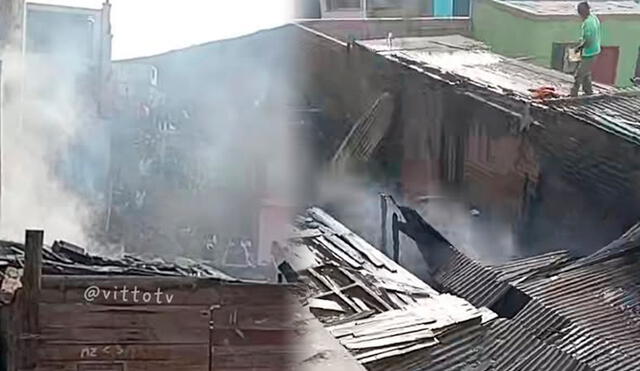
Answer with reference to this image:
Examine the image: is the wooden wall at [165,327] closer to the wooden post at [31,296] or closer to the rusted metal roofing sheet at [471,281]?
the wooden post at [31,296]

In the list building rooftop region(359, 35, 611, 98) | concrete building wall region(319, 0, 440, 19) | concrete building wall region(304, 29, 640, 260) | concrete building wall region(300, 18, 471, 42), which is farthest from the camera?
concrete building wall region(319, 0, 440, 19)

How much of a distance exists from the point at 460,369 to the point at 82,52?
3.88 metres

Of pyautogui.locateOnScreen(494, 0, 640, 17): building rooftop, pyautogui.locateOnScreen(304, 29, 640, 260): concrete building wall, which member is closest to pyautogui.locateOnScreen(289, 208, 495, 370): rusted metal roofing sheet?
pyautogui.locateOnScreen(304, 29, 640, 260): concrete building wall

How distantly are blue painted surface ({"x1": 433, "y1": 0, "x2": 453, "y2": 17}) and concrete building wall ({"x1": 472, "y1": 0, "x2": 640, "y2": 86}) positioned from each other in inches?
47.2

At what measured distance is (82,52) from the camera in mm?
7527

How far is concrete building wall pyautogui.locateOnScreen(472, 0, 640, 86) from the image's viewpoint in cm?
1144

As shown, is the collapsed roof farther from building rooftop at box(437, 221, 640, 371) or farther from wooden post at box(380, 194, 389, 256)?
wooden post at box(380, 194, 389, 256)

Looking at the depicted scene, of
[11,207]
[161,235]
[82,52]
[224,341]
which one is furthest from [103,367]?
[82,52]

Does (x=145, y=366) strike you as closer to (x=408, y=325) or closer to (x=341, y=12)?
(x=408, y=325)

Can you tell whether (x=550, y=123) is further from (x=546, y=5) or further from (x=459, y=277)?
(x=546, y=5)

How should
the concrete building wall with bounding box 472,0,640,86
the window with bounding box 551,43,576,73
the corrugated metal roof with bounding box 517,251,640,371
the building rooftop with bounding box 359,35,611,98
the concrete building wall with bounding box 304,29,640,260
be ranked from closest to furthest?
the corrugated metal roof with bounding box 517,251,640,371 < the concrete building wall with bounding box 304,29,640,260 < the building rooftop with bounding box 359,35,611,98 < the window with bounding box 551,43,576,73 < the concrete building wall with bounding box 472,0,640,86

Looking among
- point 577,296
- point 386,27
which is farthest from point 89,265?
point 386,27

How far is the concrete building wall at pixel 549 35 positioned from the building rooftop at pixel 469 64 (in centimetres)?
33

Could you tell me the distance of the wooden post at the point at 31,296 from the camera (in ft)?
9.29
